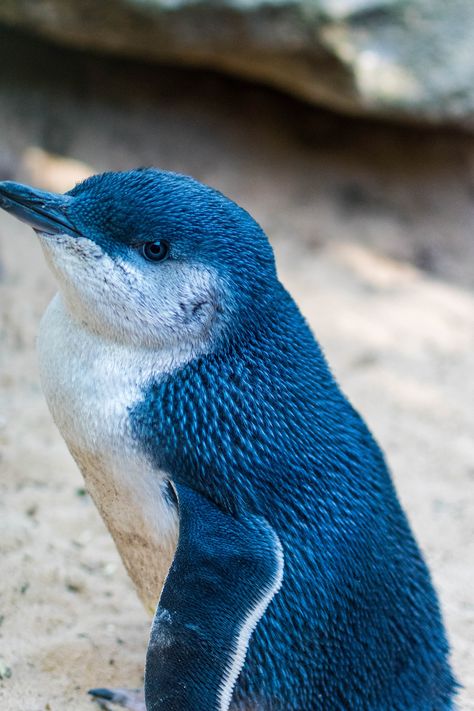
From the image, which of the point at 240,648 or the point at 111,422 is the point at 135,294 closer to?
the point at 111,422

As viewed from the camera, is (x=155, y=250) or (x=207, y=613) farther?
(x=155, y=250)

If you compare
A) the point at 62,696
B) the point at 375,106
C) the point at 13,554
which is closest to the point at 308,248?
the point at 375,106

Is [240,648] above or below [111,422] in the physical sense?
below

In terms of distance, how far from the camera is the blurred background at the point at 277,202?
9.19ft

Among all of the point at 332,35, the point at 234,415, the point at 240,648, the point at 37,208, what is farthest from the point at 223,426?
the point at 332,35

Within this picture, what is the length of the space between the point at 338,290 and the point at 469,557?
6.63 feet

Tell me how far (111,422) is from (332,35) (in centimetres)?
330

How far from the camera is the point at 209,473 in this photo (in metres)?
1.90

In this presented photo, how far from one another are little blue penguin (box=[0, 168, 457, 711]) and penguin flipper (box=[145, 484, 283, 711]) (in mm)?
27

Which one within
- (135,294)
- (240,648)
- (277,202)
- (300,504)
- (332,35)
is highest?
(332,35)

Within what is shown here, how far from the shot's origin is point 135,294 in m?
1.94

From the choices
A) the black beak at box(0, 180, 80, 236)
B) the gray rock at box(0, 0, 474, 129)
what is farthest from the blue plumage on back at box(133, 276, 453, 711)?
the gray rock at box(0, 0, 474, 129)

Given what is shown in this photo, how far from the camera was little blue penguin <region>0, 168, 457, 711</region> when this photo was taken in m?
1.91

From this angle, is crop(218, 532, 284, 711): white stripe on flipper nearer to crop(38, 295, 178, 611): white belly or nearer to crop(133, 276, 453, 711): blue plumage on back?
crop(133, 276, 453, 711): blue plumage on back
